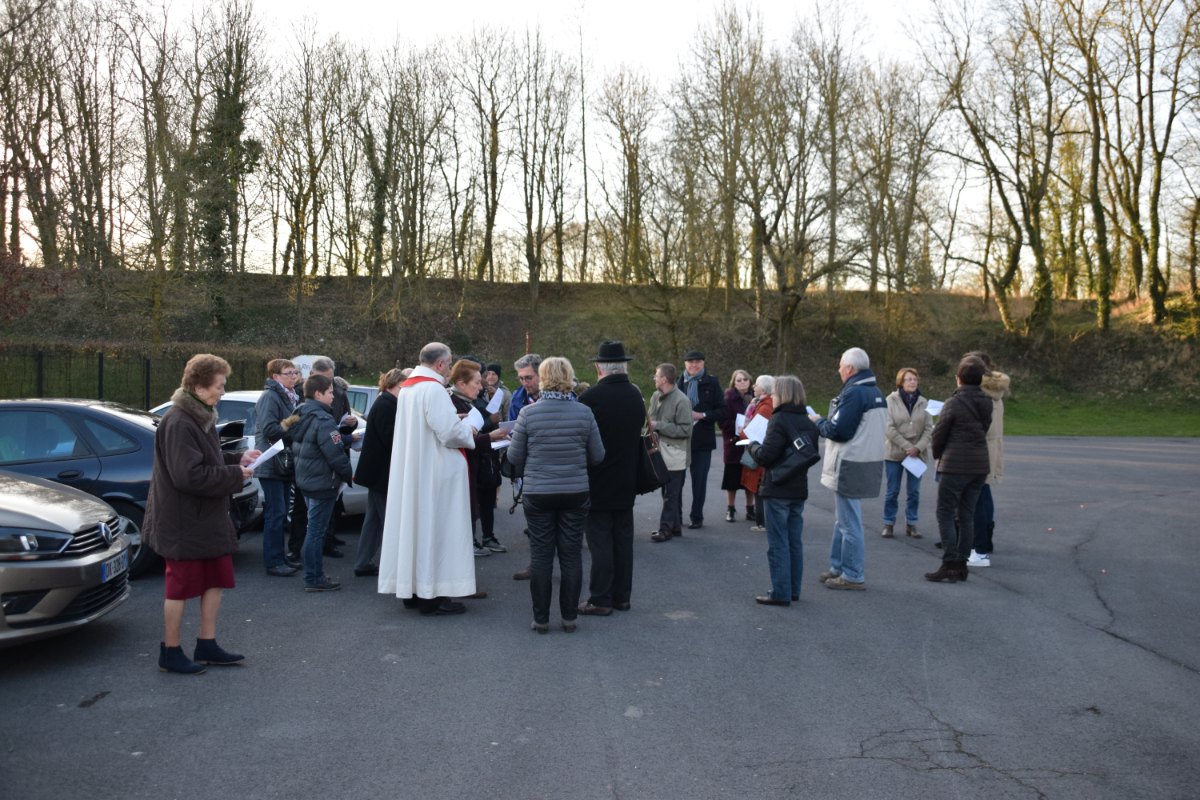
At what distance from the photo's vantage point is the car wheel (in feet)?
26.6

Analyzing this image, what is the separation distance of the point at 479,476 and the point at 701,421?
3.06 m

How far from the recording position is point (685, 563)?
9328mm

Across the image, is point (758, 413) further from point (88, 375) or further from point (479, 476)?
point (88, 375)

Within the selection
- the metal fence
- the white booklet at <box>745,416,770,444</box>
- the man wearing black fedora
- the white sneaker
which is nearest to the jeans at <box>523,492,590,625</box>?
the man wearing black fedora

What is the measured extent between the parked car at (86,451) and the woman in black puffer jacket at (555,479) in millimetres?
2936

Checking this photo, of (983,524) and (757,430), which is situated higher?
(757,430)

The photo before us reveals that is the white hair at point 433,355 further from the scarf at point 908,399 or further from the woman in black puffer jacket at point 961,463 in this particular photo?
the scarf at point 908,399

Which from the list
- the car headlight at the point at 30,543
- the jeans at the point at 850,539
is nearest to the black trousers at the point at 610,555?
the jeans at the point at 850,539

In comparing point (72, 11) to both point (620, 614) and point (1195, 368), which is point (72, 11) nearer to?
point (620, 614)

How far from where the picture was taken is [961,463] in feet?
27.6

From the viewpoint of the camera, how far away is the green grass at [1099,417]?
102 ft

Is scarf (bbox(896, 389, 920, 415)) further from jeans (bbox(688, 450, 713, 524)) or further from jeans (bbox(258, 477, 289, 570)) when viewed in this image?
jeans (bbox(258, 477, 289, 570))

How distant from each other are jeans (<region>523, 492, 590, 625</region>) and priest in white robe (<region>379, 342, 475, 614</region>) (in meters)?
0.66

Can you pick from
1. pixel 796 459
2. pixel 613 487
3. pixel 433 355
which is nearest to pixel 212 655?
pixel 433 355
